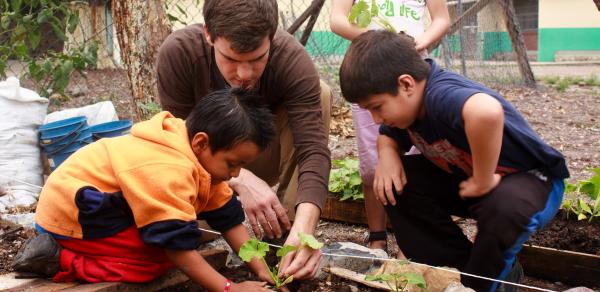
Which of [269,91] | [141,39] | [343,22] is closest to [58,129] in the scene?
[141,39]

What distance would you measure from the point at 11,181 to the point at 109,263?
93.1 inches

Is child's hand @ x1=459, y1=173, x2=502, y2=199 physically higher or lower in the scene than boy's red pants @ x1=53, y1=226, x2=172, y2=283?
higher

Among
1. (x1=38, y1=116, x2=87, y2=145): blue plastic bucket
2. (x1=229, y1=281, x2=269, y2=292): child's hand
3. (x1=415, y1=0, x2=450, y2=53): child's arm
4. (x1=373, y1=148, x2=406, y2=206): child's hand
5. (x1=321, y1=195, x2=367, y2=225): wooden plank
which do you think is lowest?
(x1=321, y1=195, x2=367, y2=225): wooden plank

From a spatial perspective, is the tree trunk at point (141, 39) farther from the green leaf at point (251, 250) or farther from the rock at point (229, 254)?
the green leaf at point (251, 250)

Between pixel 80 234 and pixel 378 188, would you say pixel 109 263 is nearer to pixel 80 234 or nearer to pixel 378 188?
pixel 80 234

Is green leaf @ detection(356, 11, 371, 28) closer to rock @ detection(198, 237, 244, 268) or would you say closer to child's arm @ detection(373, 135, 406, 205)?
child's arm @ detection(373, 135, 406, 205)

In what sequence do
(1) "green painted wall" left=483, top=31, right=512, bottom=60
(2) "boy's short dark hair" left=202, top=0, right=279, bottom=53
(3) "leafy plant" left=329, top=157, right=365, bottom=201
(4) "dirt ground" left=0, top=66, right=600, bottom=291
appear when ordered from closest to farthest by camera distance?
(2) "boy's short dark hair" left=202, top=0, right=279, bottom=53 → (4) "dirt ground" left=0, top=66, right=600, bottom=291 → (3) "leafy plant" left=329, top=157, right=365, bottom=201 → (1) "green painted wall" left=483, top=31, right=512, bottom=60

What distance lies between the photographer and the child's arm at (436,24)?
301 cm

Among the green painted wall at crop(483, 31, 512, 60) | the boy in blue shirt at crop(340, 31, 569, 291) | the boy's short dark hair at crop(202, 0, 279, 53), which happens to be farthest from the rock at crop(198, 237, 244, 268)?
the green painted wall at crop(483, 31, 512, 60)

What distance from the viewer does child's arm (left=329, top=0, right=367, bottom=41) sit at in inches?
121

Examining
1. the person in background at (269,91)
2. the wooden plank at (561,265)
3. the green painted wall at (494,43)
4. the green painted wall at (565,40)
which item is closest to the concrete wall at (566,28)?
the green painted wall at (565,40)

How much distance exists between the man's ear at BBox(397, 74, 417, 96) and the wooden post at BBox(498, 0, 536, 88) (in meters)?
7.25

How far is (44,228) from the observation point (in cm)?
227

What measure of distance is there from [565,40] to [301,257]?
19980 millimetres
